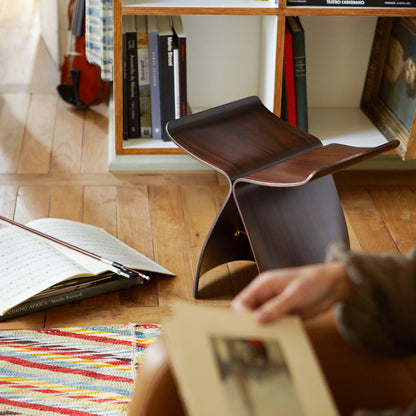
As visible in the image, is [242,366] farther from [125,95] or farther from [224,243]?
[125,95]

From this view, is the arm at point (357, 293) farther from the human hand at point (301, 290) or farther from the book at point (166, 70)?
→ the book at point (166, 70)

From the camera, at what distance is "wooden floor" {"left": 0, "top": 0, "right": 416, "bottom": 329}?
5.08 feet

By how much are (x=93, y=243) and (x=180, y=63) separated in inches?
27.0

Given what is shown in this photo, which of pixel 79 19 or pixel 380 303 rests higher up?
pixel 380 303

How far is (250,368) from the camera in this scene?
64cm

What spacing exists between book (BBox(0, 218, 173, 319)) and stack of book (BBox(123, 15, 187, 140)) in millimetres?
562

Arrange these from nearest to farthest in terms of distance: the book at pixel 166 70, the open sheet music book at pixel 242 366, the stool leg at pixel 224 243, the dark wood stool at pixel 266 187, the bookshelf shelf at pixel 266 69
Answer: the open sheet music book at pixel 242 366
the dark wood stool at pixel 266 187
the stool leg at pixel 224 243
the book at pixel 166 70
the bookshelf shelf at pixel 266 69

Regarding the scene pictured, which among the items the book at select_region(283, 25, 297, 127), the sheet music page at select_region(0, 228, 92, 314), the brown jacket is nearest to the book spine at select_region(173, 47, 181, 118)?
the book at select_region(283, 25, 297, 127)

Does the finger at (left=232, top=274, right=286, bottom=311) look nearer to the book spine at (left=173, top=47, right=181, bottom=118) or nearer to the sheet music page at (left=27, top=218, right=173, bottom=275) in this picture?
the sheet music page at (left=27, top=218, right=173, bottom=275)

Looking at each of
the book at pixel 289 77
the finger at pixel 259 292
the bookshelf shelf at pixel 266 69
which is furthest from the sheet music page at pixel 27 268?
the book at pixel 289 77

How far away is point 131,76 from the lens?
2.02 m

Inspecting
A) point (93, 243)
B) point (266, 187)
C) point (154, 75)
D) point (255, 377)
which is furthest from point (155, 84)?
point (255, 377)

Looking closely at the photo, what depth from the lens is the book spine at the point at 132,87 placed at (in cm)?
198

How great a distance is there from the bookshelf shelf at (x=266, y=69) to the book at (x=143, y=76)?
0.19ft
